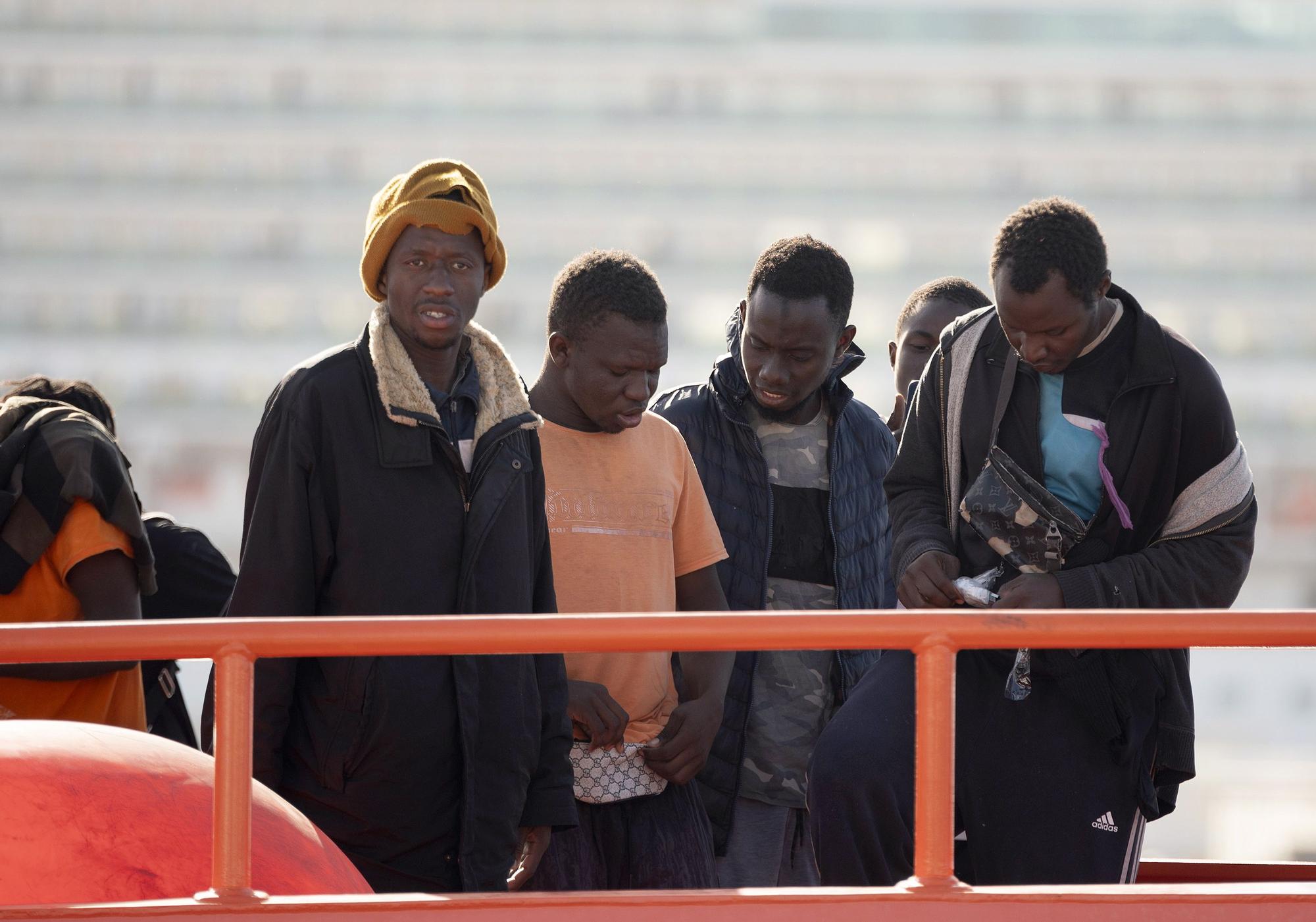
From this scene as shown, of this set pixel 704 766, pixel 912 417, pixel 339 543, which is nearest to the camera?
pixel 339 543

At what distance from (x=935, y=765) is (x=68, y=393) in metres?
2.43

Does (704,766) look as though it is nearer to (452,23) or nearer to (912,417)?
(912,417)

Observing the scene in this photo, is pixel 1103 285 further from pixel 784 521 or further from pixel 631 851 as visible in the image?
pixel 631 851

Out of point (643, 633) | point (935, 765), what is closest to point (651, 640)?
point (643, 633)

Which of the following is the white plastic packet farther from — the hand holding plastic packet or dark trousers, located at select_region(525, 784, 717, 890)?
dark trousers, located at select_region(525, 784, 717, 890)

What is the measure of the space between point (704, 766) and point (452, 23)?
45.3m

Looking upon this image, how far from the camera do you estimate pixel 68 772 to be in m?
2.28

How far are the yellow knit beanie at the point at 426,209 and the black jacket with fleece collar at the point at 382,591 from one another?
249 millimetres

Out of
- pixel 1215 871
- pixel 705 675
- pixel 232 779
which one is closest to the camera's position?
pixel 232 779

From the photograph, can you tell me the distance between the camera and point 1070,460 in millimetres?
2906

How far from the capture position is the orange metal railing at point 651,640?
2.13 metres

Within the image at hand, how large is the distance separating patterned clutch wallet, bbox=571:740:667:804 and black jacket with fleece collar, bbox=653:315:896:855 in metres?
0.30

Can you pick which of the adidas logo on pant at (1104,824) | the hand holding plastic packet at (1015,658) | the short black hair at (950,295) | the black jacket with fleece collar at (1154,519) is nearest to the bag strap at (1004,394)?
the black jacket with fleece collar at (1154,519)

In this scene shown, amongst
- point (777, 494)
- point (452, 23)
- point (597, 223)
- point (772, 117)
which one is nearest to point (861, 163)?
point (772, 117)
